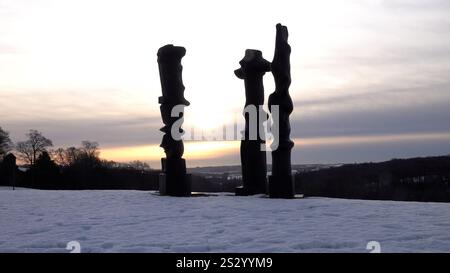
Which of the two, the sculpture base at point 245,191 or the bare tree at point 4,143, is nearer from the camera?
the sculpture base at point 245,191

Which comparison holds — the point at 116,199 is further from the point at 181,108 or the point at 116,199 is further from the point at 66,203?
the point at 181,108

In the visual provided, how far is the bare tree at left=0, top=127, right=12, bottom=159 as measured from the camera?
53.5 meters

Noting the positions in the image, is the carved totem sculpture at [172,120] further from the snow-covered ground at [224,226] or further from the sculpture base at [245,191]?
the snow-covered ground at [224,226]

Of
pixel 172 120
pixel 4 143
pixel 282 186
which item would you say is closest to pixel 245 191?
pixel 282 186

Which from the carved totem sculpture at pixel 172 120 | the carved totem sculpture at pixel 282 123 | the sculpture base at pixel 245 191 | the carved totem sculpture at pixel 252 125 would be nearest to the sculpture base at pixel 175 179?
the carved totem sculpture at pixel 172 120

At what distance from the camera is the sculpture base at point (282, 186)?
1517cm

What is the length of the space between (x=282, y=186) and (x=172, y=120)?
13.4ft

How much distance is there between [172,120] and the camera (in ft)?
55.2

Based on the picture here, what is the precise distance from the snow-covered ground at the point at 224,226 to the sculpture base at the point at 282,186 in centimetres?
74

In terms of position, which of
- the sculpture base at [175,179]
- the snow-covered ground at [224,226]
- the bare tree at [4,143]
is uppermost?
the bare tree at [4,143]

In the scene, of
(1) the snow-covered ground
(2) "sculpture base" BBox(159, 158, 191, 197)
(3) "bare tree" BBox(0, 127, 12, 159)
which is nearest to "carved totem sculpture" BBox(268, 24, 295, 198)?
(1) the snow-covered ground

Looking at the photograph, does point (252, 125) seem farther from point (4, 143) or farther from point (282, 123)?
point (4, 143)

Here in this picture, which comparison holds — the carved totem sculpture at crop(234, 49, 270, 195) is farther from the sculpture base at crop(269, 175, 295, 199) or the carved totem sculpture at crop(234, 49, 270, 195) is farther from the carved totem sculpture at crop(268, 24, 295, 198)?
the sculpture base at crop(269, 175, 295, 199)

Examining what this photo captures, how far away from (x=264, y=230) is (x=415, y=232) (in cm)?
248
